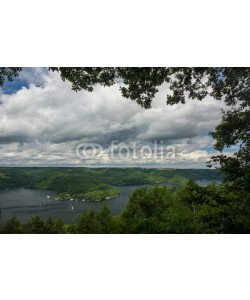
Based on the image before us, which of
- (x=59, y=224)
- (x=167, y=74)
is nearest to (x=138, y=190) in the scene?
(x=59, y=224)

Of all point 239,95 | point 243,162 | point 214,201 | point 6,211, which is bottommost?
point 6,211

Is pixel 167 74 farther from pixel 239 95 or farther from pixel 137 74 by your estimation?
pixel 239 95

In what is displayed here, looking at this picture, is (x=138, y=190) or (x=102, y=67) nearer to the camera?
(x=102, y=67)

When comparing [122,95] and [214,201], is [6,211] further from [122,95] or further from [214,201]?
[214,201]
